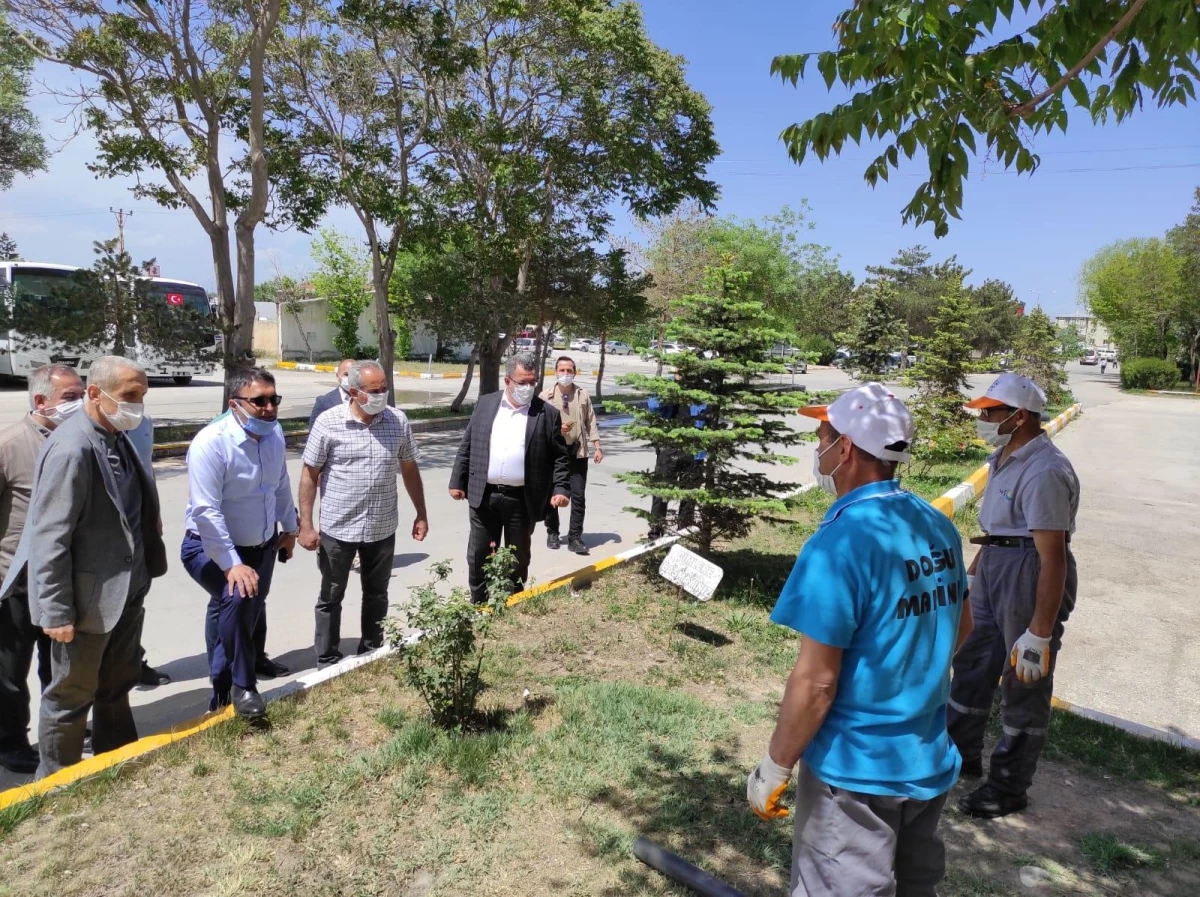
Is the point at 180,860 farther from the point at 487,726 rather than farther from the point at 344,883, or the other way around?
the point at 487,726

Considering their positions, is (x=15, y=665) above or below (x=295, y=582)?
above

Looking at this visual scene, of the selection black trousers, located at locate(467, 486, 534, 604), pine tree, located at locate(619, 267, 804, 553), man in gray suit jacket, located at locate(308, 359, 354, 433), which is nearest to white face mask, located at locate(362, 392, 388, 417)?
man in gray suit jacket, located at locate(308, 359, 354, 433)

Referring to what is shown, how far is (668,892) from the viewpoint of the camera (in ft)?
9.45

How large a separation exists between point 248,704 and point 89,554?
100cm

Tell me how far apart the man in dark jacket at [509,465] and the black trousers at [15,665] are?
2394 millimetres

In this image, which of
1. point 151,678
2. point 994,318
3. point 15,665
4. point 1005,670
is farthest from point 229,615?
point 994,318

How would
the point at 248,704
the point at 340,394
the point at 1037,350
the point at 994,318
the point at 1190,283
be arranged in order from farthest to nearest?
the point at 994,318 → the point at 1190,283 → the point at 1037,350 → the point at 340,394 → the point at 248,704

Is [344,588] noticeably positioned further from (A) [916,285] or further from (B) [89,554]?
(A) [916,285]

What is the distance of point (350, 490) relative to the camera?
458 cm

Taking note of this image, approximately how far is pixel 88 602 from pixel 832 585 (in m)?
2.98

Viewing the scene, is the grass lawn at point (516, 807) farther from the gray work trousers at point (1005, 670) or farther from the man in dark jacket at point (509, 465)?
the man in dark jacket at point (509, 465)

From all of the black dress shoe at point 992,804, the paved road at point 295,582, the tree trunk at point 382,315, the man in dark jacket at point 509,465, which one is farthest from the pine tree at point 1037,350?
the black dress shoe at point 992,804

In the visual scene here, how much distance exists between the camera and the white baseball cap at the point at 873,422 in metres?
2.11

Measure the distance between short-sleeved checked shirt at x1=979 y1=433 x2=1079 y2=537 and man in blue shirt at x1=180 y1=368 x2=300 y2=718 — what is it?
11.1ft
